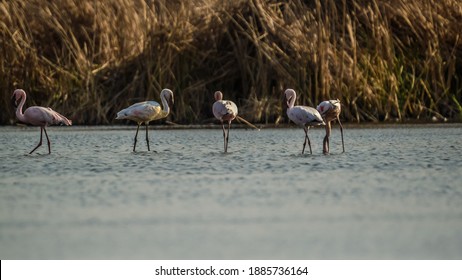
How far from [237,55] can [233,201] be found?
26.6ft

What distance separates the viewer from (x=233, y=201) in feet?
23.9

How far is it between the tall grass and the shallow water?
265 cm

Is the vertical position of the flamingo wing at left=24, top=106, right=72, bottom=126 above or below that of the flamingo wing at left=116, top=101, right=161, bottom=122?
below

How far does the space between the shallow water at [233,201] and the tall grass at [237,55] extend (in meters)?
2.65

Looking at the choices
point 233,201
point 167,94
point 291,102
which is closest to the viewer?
point 233,201

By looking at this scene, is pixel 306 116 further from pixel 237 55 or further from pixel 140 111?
pixel 237 55

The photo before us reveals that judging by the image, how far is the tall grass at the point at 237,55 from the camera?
14562 millimetres

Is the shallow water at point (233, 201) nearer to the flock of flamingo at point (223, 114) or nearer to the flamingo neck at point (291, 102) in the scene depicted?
the flock of flamingo at point (223, 114)

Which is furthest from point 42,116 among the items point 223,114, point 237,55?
point 237,55

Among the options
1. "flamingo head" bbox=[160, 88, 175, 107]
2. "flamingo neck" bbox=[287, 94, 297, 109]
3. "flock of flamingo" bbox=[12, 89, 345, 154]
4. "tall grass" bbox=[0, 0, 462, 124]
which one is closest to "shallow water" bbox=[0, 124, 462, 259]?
"flock of flamingo" bbox=[12, 89, 345, 154]

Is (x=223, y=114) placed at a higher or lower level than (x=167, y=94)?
lower

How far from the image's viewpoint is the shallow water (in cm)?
573

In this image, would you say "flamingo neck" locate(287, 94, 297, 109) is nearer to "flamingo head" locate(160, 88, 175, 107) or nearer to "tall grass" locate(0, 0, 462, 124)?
"flamingo head" locate(160, 88, 175, 107)

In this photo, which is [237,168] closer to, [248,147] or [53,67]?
[248,147]
